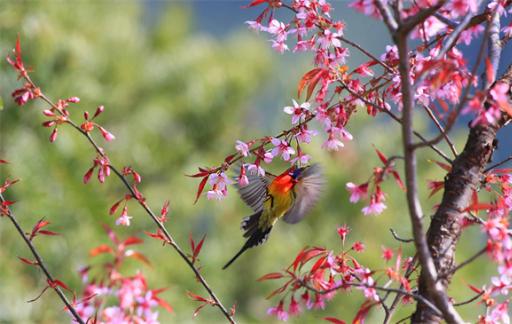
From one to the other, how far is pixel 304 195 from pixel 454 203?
659 mm

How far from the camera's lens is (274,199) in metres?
1.67

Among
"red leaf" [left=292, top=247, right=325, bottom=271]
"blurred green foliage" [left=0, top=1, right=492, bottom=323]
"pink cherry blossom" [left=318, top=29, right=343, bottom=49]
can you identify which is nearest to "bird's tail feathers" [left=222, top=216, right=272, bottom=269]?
"red leaf" [left=292, top=247, right=325, bottom=271]

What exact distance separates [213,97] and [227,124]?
18.0 inches

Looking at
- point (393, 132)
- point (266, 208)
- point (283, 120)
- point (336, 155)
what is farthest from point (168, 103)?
point (266, 208)

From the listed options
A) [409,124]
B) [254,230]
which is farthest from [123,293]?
[409,124]

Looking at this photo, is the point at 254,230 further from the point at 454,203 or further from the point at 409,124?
Answer: the point at 409,124

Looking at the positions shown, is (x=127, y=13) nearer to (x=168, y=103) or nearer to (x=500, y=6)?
(x=168, y=103)

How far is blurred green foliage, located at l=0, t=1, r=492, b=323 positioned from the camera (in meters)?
6.10

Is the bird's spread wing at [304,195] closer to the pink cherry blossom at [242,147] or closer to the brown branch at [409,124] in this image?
the pink cherry blossom at [242,147]

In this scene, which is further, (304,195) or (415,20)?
(304,195)

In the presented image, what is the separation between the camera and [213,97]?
8.21 meters

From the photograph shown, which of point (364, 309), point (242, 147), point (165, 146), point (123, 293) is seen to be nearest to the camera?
point (364, 309)

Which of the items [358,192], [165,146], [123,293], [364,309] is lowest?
[364,309]

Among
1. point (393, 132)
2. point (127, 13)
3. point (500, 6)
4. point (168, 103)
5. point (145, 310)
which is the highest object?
point (127, 13)
